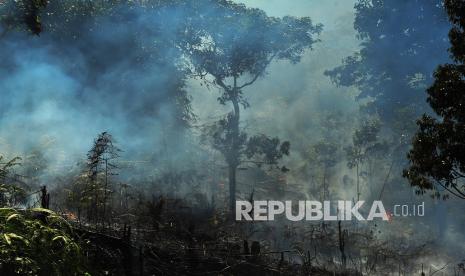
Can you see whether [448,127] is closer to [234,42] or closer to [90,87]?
[234,42]

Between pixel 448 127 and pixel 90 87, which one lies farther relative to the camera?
pixel 90 87

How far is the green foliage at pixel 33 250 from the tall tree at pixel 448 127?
5775 millimetres

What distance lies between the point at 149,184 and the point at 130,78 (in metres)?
5.38

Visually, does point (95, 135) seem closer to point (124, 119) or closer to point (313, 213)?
point (124, 119)

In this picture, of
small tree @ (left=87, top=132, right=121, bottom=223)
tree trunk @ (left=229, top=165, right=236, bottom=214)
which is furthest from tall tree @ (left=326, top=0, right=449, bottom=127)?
small tree @ (left=87, top=132, right=121, bottom=223)

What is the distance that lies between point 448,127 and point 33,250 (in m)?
6.55

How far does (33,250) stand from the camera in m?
3.66

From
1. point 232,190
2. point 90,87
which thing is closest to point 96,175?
point 232,190

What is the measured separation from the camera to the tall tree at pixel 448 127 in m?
7.34

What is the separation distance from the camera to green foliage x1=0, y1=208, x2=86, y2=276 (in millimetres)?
3494

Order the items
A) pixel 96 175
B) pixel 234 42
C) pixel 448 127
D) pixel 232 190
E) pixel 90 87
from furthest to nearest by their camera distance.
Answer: pixel 90 87 → pixel 234 42 → pixel 232 190 → pixel 96 175 → pixel 448 127

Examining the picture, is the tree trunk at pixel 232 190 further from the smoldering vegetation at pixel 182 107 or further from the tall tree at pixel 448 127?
the tall tree at pixel 448 127

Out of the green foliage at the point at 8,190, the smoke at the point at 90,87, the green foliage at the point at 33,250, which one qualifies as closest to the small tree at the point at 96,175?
the green foliage at the point at 8,190

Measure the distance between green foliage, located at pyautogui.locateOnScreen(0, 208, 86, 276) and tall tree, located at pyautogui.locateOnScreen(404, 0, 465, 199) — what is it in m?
5.78
